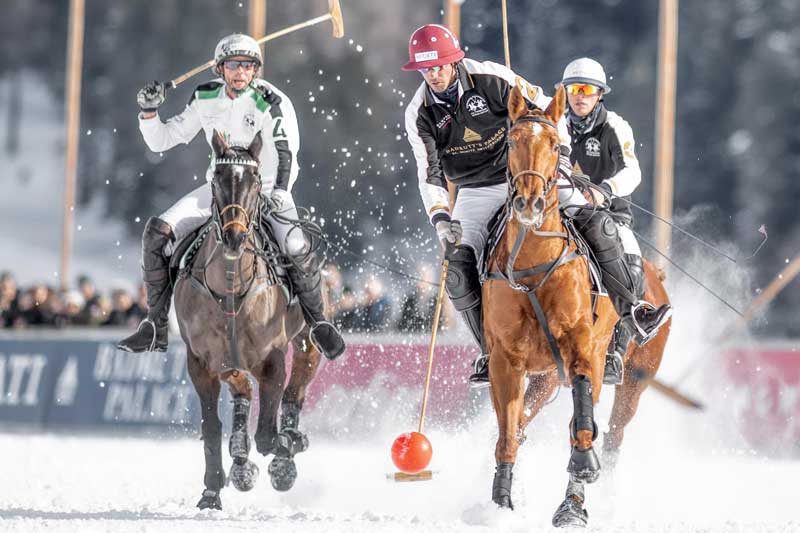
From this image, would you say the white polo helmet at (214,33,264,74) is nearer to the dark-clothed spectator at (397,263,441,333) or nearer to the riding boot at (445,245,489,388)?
the riding boot at (445,245,489,388)

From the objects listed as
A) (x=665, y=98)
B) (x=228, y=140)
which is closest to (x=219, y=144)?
(x=228, y=140)

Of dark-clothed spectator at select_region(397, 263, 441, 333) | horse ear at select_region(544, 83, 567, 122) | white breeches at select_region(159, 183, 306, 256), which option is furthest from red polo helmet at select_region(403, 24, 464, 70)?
dark-clothed spectator at select_region(397, 263, 441, 333)

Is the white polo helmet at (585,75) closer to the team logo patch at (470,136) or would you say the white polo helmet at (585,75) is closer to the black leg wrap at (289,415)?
the team logo patch at (470,136)

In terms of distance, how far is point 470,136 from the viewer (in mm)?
8555

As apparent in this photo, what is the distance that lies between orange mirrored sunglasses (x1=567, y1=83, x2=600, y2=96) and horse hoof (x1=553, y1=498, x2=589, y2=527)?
9.54 feet

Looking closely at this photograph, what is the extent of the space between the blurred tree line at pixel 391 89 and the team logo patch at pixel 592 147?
644 centimetres

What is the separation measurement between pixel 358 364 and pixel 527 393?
395 centimetres

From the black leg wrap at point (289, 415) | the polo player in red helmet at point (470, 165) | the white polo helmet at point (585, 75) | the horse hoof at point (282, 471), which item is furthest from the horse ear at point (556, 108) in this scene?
the black leg wrap at point (289, 415)

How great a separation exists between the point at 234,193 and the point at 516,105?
1.76m

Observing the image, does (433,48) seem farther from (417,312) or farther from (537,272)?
(417,312)

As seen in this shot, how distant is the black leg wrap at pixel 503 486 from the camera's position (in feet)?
25.4

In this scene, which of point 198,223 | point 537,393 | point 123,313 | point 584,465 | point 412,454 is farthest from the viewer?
point 123,313

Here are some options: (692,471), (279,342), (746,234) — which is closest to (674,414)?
(692,471)

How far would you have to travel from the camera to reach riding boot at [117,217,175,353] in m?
8.91
